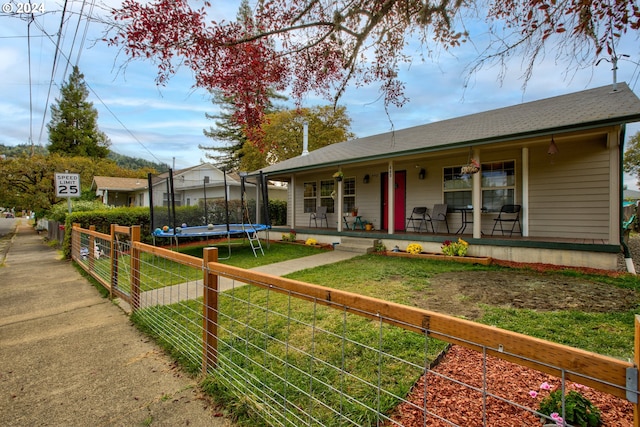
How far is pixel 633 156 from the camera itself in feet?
90.8

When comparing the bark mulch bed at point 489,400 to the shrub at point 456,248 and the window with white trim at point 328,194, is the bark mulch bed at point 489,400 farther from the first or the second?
the window with white trim at point 328,194

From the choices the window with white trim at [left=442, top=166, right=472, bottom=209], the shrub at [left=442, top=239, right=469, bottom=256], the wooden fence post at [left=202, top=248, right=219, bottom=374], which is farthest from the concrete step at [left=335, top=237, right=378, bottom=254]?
the wooden fence post at [left=202, top=248, right=219, bottom=374]

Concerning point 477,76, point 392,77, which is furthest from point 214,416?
point 392,77

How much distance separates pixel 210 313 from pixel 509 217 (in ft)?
26.7

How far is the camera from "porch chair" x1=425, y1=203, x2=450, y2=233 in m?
9.04

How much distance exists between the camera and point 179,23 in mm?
3797

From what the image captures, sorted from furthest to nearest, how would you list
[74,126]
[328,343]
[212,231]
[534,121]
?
[74,126] → [212,231] → [534,121] → [328,343]

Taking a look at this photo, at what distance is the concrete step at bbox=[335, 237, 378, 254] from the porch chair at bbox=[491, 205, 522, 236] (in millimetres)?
3218

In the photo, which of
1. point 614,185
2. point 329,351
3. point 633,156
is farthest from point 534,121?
point 633,156

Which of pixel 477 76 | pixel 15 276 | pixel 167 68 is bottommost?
pixel 15 276

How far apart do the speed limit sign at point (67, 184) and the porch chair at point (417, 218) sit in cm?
1044

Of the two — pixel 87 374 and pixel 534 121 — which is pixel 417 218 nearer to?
pixel 534 121

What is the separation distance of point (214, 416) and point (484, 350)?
72.7 inches

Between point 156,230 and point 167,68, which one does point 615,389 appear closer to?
point 167,68
